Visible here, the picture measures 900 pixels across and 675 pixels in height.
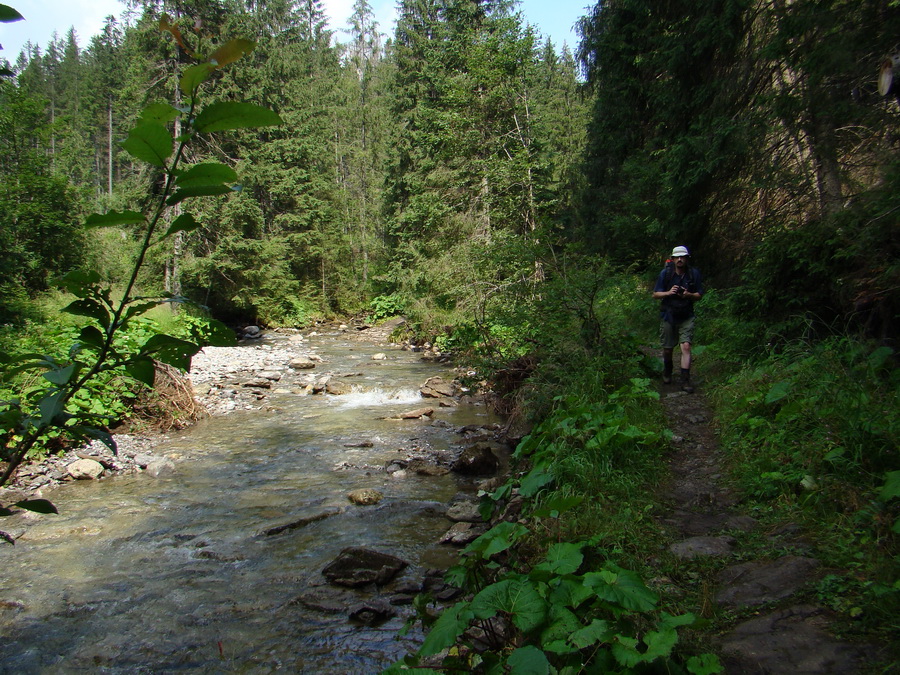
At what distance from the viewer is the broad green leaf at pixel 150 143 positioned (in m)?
0.96

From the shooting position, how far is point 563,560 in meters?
2.83

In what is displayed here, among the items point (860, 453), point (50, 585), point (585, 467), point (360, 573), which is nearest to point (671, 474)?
point (585, 467)

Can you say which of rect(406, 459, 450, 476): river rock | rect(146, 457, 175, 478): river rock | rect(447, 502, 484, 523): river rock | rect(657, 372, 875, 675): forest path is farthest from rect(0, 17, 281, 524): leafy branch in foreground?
rect(146, 457, 175, 478): river rock

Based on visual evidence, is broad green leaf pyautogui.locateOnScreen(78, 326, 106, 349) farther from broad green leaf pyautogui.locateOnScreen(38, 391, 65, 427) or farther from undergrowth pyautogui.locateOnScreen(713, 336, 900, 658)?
undergrowth pyautogui.locateOnScreen(713, 336, 900, 658)

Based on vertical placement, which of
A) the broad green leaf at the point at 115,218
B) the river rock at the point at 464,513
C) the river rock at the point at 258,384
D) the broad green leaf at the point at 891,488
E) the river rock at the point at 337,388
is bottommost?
the river rock at the point at 258,384

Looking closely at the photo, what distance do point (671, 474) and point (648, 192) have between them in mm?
8645

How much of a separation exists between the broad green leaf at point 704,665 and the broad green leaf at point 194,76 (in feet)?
8.83

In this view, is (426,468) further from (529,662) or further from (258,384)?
(258,384)

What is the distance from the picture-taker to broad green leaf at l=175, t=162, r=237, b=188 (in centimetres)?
101

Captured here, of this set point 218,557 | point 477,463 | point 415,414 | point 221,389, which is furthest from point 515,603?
point 221,389

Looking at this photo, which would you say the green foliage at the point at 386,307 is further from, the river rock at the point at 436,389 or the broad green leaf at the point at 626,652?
the broad green leaf at the point at 626,652

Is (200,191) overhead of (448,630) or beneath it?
overhead

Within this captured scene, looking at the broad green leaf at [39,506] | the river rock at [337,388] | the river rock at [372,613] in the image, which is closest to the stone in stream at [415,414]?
the river rock at [337,388]

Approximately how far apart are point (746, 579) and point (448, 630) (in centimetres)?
186
